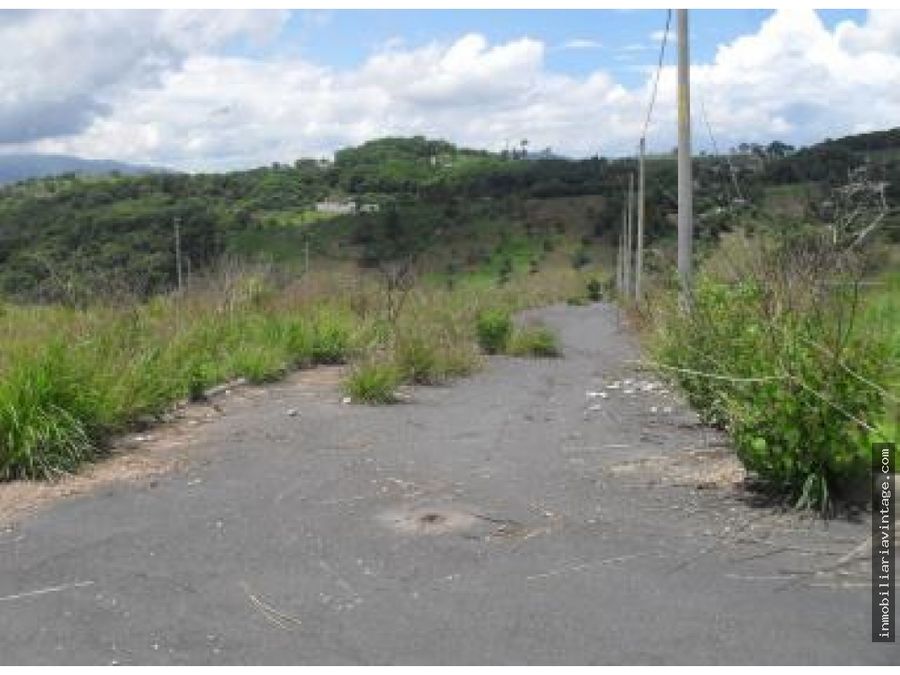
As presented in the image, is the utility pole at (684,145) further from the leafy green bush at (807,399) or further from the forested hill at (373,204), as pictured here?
the forested hill at (373,204)

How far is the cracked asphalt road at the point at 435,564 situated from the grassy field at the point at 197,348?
2.71 ft

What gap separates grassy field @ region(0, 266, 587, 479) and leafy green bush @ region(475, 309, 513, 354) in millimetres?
187

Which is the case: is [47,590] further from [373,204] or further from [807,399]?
[373,204]

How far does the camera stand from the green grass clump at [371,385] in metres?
11.1

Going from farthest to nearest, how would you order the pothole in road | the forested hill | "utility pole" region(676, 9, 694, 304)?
the forested hill
"utility pole" region(676, 9, 694, 304)
the pothole in road

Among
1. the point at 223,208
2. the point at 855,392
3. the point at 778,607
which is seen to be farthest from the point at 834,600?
the point at 223,208

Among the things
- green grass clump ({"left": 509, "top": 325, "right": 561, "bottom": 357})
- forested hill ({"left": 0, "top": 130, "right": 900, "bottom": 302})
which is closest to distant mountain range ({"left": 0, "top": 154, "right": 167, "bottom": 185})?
forested hill ({"left": 0, "top": 130, "right": 900, "bottom": 302})

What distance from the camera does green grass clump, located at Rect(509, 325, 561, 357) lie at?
19.3m

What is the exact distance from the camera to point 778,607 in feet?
14.8

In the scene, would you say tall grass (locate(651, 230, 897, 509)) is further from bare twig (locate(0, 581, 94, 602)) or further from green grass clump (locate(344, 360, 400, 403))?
green grass clump (locate(344, 360, 400, 403))

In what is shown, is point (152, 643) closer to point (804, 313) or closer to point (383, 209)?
point (804, 313)

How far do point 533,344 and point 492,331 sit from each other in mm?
830

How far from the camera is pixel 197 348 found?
12.1m

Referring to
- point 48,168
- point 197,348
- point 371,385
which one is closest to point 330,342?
point 197,348
